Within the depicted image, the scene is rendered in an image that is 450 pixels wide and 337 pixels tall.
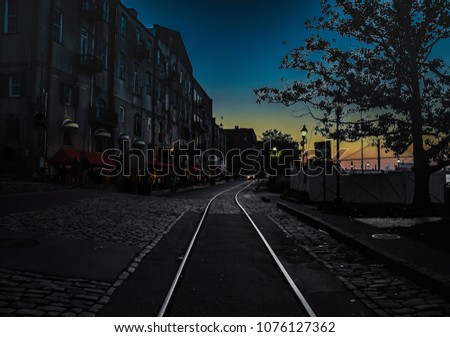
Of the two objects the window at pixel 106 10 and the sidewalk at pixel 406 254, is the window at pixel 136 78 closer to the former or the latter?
the window at pixel 106 10

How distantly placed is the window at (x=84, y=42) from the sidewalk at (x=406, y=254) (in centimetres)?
2482

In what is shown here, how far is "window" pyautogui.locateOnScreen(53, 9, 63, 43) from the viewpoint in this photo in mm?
26062

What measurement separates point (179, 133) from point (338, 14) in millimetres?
42437

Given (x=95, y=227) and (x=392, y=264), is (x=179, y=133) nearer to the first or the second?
(x=95, y=227)

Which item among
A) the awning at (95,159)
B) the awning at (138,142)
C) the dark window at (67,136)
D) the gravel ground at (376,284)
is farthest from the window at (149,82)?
the gravel ground at (376,284)

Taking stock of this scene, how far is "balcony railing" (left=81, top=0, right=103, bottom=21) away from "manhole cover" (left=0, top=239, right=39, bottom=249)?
25.6 meters

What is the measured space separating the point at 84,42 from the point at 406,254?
94.3 ft

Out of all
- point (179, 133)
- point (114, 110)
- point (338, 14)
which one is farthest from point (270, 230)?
point (179, 133)

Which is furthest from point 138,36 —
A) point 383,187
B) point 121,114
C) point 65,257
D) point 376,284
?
point 376,284

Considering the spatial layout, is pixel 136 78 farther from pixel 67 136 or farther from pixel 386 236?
pixel 386 236

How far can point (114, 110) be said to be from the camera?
34438mm

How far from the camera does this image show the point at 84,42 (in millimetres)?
30188

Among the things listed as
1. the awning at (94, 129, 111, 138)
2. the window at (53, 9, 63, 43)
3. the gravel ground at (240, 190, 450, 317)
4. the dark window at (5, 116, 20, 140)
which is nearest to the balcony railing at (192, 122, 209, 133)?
the awning at (94, 129, 111, 138)

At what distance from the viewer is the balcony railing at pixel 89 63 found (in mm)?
28812
